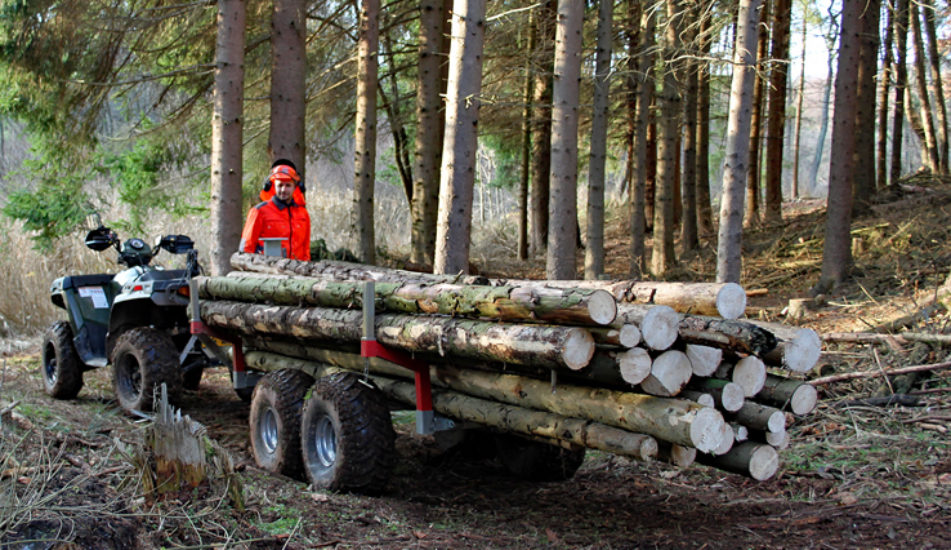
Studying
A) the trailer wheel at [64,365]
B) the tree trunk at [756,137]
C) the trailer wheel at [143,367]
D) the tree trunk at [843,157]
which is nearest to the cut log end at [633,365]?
the trailer wheel at [143,367]

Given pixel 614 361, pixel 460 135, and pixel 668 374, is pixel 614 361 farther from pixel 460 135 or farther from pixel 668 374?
pixel 460 135

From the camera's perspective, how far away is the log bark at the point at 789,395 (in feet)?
13.9

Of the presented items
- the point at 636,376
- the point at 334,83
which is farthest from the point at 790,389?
the point at 334,83

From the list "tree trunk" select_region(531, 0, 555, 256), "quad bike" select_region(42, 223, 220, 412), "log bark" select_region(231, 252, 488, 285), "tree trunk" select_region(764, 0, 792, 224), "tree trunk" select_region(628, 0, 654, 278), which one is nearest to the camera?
"log bark" select_region(231, 252, 488, 285)

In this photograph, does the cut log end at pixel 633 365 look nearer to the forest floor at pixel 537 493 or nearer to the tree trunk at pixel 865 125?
the forest floor at pixel 537 493

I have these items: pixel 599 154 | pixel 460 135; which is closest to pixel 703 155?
pixel 599 154

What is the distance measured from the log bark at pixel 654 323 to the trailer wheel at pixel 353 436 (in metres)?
2.10

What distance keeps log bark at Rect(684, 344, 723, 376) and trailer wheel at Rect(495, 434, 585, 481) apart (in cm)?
190

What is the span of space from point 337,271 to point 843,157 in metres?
7.40

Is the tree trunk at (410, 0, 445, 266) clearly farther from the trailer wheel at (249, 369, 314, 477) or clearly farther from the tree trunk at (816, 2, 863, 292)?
the trailer wheel at (249, 369, 314, 477)

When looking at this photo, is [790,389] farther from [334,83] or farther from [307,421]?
[334,83]

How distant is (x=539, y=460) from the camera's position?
238 inches

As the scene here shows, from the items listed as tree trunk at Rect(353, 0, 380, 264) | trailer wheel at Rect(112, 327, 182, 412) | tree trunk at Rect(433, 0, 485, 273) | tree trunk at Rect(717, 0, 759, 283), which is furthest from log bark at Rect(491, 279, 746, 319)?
tree trunk at Rect(353, 0, 380, 264)

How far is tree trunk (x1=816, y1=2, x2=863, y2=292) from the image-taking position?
34.0 ft
